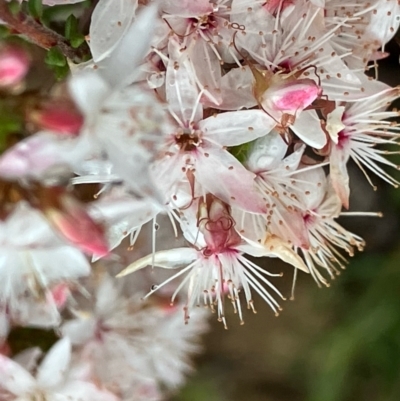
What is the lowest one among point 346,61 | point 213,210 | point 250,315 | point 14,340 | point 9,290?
point 250,315

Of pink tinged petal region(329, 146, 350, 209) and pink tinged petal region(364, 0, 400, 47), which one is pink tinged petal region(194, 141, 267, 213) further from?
pink tinged petal region(364, 0, 400, 47)

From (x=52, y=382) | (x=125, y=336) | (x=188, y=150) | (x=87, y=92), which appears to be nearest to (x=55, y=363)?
(x=52, y=382)

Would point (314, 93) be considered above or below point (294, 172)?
above

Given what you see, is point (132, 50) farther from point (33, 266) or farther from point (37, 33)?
point (33, 266)

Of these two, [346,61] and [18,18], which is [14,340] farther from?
[346,61]

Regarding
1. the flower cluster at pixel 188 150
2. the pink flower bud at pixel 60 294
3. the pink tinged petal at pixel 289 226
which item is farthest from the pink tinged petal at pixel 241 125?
the pink flower bud at pixel 60 294

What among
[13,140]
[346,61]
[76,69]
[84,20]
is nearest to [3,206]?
[13,140]
